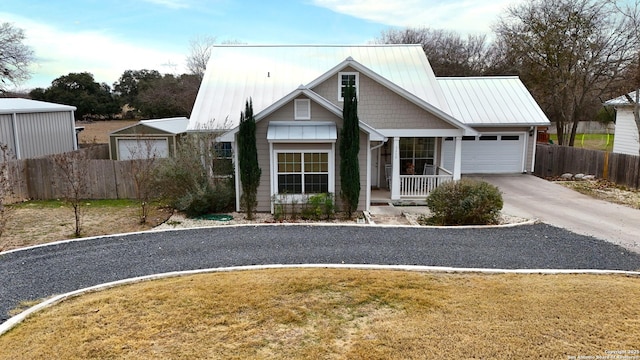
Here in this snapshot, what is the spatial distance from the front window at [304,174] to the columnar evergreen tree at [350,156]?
65 centimetres

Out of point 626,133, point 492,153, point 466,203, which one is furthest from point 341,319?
point 626,133

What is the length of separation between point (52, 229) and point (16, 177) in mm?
5367

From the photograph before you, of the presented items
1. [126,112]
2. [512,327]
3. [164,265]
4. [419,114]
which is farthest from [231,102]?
[126,112]

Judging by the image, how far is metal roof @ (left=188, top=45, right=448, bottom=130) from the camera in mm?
17906

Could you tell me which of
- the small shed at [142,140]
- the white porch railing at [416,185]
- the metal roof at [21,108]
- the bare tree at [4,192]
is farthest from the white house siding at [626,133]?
the metal roof at [21,108]

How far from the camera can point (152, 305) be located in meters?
6.36

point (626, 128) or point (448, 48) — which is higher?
point (448, 48)

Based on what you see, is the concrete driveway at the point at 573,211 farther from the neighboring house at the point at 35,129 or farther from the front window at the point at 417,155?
the neighboring house at the point at 35,129

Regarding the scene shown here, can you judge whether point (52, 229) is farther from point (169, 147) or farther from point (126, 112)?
point (126, 112)

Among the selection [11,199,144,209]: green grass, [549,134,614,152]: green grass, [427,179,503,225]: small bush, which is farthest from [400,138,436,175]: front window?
[549,134,614,152]: green grass

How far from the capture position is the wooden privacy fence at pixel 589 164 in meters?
17.9

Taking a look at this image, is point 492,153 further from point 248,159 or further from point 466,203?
point 248,159

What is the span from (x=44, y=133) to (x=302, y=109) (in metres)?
14.1

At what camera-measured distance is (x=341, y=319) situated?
19.6 feet
